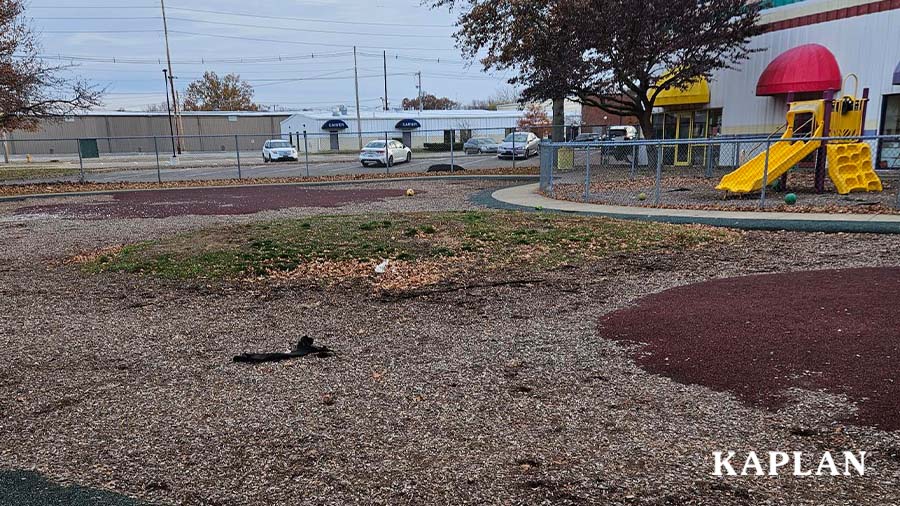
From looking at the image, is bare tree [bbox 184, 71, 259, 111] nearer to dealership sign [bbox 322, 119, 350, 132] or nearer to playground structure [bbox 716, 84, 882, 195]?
dealership sign [bbox 322, 119, 350, 132]

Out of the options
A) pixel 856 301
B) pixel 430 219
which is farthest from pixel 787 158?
pixel 856 301

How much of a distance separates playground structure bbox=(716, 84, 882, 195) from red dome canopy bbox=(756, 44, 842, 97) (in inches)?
241

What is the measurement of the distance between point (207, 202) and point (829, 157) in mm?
16802

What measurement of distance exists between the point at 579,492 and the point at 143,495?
7.04ft

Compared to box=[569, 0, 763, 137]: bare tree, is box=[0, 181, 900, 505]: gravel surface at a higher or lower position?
lower

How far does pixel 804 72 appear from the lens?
20.9 meters

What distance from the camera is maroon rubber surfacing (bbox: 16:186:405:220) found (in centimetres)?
1608

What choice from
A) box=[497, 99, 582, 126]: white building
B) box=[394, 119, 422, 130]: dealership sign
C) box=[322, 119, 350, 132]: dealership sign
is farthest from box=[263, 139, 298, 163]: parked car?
box=[497, 99, 582, 126]: white building

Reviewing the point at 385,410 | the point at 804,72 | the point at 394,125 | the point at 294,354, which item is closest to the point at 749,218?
the point at 294,354

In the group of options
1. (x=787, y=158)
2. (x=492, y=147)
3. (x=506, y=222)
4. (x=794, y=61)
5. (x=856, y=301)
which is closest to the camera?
(x=856, y=301)

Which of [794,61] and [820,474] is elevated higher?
[794,61]

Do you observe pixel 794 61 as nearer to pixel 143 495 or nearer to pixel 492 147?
pixel 143 495

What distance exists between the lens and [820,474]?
121 inches

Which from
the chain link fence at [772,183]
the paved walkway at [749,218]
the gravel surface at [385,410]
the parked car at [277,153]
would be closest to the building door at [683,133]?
the chain link fence at [772,183]
